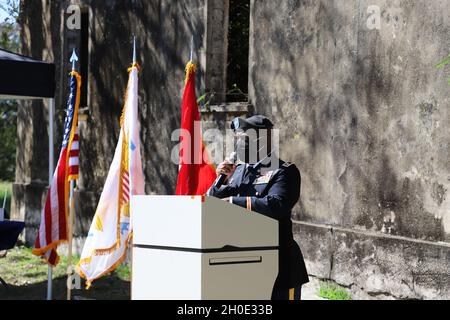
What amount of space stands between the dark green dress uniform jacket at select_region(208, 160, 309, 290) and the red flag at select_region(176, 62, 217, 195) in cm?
309

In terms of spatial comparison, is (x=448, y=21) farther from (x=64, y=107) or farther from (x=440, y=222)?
(x=64, y=107)

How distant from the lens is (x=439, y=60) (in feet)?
22.9

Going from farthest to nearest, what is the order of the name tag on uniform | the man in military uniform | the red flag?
the red flag, the name tag on uniform, the man in military uniform

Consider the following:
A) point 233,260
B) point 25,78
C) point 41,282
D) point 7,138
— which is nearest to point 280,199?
point 233,260

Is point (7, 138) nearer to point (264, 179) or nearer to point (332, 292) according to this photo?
point (332, 292)

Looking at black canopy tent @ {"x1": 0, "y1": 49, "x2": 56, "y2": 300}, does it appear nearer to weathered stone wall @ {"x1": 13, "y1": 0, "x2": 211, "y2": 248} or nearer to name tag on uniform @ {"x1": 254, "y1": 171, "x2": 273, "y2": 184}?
weathered stone wall @ {"x1": 13, "y1": 0, "x2": 211, "y2": 248}

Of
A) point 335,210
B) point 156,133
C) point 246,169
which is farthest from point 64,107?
point 246,169

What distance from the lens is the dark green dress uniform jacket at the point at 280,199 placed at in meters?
4.64

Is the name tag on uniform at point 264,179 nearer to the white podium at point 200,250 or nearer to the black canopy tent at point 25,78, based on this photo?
the white podium at point 200,250

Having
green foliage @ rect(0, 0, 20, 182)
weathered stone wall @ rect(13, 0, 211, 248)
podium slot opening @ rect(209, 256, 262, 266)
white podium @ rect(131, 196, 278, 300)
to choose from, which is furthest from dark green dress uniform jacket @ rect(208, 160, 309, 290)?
green foliage @ rect(0, 0, 20, 182)

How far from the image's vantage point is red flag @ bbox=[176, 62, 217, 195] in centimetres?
811

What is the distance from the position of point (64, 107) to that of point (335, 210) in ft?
20.4

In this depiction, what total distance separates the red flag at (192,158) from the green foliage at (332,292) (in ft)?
5.19

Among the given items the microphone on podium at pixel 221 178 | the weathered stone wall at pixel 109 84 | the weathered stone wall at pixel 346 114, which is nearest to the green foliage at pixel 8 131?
the weathered stone wall at pixel 109 84
